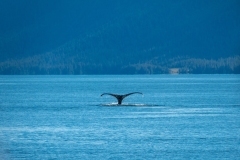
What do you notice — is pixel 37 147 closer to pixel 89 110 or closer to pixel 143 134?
pixel 143 134

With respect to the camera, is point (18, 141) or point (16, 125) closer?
point (18, 141)

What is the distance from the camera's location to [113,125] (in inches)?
2640

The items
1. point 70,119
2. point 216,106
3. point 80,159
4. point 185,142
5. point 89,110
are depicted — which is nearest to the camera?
point 80,159

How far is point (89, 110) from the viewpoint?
88250mm

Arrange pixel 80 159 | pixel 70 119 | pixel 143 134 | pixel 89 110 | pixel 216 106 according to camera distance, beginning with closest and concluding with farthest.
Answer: pixel 80 159, pixel 143 134, pixel 70 119, pixel 89 110, pixel 216 106

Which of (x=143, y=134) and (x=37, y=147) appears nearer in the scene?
(x=37, y=147)

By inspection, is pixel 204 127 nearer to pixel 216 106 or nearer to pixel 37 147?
pixel 37 147

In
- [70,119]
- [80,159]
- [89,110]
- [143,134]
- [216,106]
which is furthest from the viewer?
[216,106]

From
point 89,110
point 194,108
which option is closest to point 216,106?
point 194,108

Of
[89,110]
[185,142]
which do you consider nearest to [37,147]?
[185,142]

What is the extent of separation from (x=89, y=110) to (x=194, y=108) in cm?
1250

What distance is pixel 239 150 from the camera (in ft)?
164

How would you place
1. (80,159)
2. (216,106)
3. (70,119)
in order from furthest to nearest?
(216,106) < (70,119) < (80,159)

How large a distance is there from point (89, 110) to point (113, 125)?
21.4 metres
